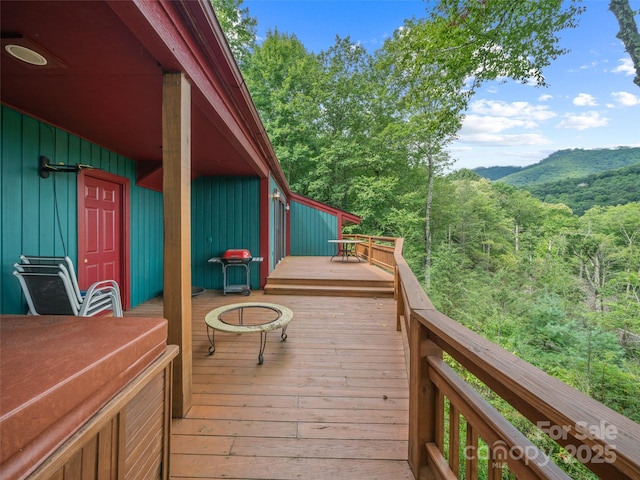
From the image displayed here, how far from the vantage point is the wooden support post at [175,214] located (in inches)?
71.4

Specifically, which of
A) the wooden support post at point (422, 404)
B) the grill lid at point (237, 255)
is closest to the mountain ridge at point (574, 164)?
the grill lid at point (237, 255)

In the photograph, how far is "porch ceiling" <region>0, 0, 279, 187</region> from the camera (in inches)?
55.2

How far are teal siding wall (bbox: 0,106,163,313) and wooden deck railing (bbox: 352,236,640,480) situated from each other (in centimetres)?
346

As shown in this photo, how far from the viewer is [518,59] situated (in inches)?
213

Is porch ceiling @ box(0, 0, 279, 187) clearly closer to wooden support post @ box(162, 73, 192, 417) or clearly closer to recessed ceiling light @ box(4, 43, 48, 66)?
recessed ceiling light @ box(4, 43, 48, 66)

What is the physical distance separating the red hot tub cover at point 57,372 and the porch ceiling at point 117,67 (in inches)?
58.3

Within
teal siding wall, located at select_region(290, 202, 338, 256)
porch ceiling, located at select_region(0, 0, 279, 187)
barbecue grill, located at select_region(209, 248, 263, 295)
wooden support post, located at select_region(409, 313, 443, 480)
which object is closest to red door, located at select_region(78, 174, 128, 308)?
porch ceiling, located at select_region(0, 0, 279, 187)

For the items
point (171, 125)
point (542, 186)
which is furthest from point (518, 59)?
point (542, 186)

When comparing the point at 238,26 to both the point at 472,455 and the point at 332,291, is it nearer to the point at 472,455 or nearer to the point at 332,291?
the point at 332,291

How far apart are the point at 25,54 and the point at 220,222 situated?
154 inches

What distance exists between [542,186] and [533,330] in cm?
2672

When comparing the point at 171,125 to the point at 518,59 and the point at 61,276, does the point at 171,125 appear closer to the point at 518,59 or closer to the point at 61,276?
the point at 61,276

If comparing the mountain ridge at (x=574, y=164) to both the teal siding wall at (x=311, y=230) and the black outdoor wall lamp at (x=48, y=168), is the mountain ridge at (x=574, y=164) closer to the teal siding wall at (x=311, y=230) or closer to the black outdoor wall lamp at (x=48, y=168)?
the teal siding wall at (x=311, y=230)

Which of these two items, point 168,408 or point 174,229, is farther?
point 174,229
